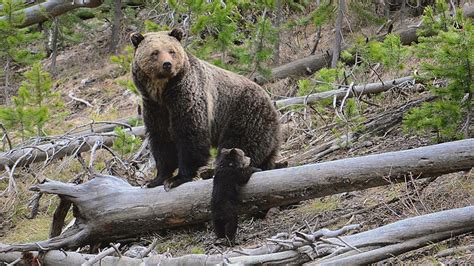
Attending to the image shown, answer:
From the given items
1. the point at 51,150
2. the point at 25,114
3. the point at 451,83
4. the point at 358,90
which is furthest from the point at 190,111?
the point at 25,114

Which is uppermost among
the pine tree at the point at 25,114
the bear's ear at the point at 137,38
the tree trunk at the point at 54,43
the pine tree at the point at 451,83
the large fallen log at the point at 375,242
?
the bear's ear at the point at 137,38

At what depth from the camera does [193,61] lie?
7.42 meters

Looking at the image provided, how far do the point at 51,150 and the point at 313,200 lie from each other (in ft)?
12.8

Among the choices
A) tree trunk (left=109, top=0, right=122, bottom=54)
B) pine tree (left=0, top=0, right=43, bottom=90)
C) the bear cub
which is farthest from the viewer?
tree trunk (left=109, top=0, right=122, bottom=54)

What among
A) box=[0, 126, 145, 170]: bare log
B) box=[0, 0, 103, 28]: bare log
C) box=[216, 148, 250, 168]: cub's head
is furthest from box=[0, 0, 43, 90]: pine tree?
box=[216, 148, 250, 168]: cub's head

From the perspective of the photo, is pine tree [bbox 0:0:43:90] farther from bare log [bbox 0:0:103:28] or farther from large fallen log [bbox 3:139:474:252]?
large fallen log [bbox 3:139:474:252]

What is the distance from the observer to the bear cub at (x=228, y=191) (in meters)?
6.42

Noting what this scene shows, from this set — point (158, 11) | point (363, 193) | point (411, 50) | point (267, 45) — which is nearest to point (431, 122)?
point (363, 193)

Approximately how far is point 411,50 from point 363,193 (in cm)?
269

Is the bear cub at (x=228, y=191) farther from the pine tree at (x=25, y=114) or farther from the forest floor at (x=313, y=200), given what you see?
the pine tree at (x=25, y=114)

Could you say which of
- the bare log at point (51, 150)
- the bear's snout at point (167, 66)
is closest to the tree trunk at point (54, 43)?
the bare log at point (51, 150)

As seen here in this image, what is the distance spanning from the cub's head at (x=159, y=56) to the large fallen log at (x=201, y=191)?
1168 millimetres

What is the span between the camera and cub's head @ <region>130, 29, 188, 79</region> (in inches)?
274

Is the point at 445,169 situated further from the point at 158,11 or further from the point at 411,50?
the point at 158,11
